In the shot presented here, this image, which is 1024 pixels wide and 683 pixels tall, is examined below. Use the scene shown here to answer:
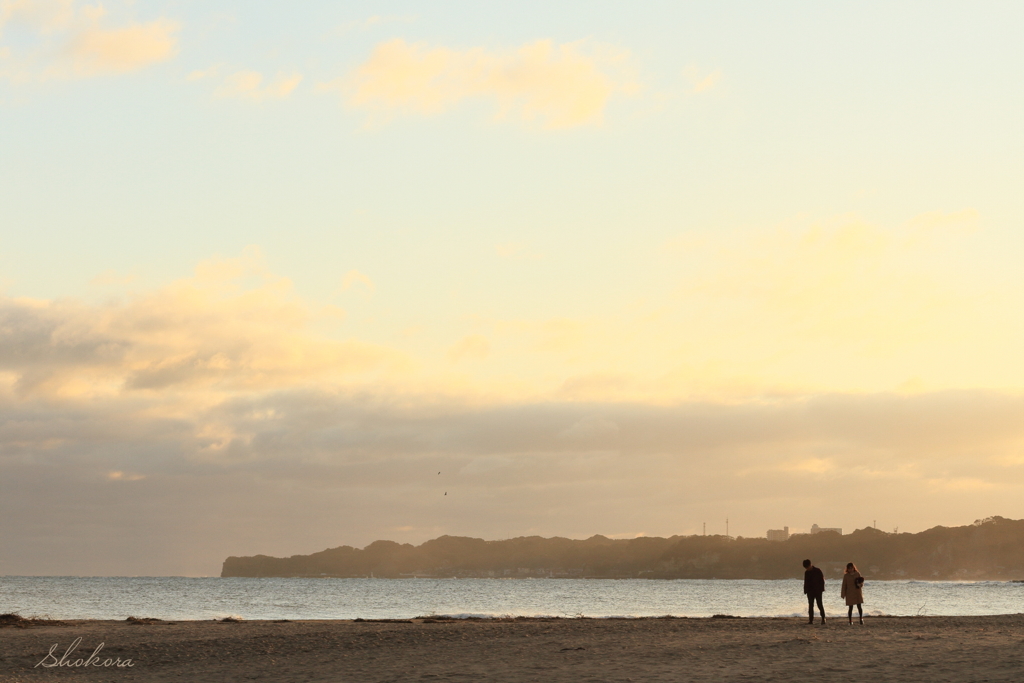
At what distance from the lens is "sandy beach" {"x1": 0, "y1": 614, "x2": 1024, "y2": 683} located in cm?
2133

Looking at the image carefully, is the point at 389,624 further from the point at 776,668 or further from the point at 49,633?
the point at 776,668

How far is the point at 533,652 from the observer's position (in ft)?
87.5

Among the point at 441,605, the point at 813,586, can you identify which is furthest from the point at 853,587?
the point at 441,605

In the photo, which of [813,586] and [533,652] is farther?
[813,586]

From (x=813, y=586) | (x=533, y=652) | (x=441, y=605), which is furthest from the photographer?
(x=441, y=605)

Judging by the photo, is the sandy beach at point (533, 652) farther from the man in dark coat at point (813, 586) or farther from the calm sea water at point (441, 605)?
the calm sea water at point (441, 605)

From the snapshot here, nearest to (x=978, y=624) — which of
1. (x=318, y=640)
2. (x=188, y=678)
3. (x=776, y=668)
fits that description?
(x=776, y=668)

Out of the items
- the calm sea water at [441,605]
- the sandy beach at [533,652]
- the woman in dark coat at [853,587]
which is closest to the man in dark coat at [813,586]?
the sandy beach at [533,652]

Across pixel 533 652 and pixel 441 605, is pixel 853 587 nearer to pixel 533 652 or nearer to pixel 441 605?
pixel 533 652

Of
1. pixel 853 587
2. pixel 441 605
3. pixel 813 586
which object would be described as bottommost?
pixel 441 605

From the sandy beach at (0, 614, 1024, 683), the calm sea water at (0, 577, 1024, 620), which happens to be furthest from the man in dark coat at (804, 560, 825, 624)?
the calm sea water at (0, 577, 1024, 620)

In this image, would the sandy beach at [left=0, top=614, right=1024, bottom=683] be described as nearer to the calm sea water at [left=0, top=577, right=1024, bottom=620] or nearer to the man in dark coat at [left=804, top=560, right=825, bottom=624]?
the man in dark coat at [left=804, top=560, right=825, bottom=624]

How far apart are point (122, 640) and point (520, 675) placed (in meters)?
16.2

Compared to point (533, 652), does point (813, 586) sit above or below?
above
